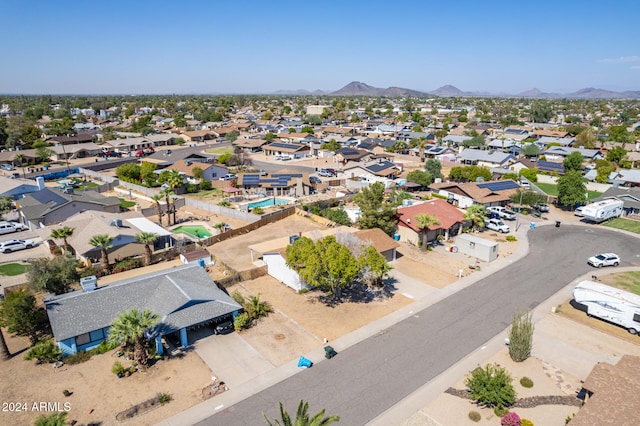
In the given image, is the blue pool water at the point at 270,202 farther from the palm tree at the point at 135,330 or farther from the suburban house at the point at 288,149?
the suburban house at the point at 288,149

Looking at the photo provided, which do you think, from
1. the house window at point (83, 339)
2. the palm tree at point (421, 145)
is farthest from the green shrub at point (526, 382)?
the palm tree at point (421, 145)

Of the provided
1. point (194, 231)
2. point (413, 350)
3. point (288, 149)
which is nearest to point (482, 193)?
point (413, 350)

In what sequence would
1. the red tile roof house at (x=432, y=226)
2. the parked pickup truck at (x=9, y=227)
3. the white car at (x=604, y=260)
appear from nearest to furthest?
the white car at (x=604, y=260) → the red tile roof house at (x=432, y=226) → the parked pickup truck at (x=9, y=227)

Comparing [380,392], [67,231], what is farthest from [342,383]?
[67,231]

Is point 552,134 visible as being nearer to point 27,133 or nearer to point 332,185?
point 332,185

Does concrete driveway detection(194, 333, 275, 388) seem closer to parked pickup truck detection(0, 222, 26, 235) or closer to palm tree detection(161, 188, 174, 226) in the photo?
palm tree detection(161, 188, 174, 226)

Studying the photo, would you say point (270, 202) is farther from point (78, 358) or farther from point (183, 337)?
point (78, 358)
